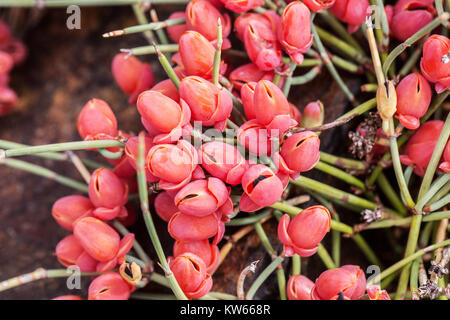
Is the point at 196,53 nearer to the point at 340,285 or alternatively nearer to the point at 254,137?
the point at 254,137

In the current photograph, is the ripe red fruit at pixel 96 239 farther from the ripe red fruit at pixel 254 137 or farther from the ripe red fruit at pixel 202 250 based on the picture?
the ripe red fruit at pixel 254 137

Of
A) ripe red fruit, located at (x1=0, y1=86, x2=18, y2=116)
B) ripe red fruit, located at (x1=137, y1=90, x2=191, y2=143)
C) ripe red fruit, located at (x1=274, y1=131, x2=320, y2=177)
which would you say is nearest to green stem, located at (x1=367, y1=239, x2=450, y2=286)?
ripe red fruit, located at (x1=274, y1=131, x2=320, y2=177)

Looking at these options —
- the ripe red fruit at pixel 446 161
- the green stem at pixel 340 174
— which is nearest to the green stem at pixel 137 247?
the green stem at pixel 340 174

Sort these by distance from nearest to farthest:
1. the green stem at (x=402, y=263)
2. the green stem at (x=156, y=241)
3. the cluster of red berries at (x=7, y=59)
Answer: the green stem at (x=156, y=241)
the green stem at (x=402, y=263)
the cluster of red berries at (x=7, y=59)

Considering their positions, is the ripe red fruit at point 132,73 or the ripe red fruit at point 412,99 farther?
the ripe red fruit at point 132,73

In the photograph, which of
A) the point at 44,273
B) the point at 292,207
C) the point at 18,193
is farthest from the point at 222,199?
the point at 18,193
